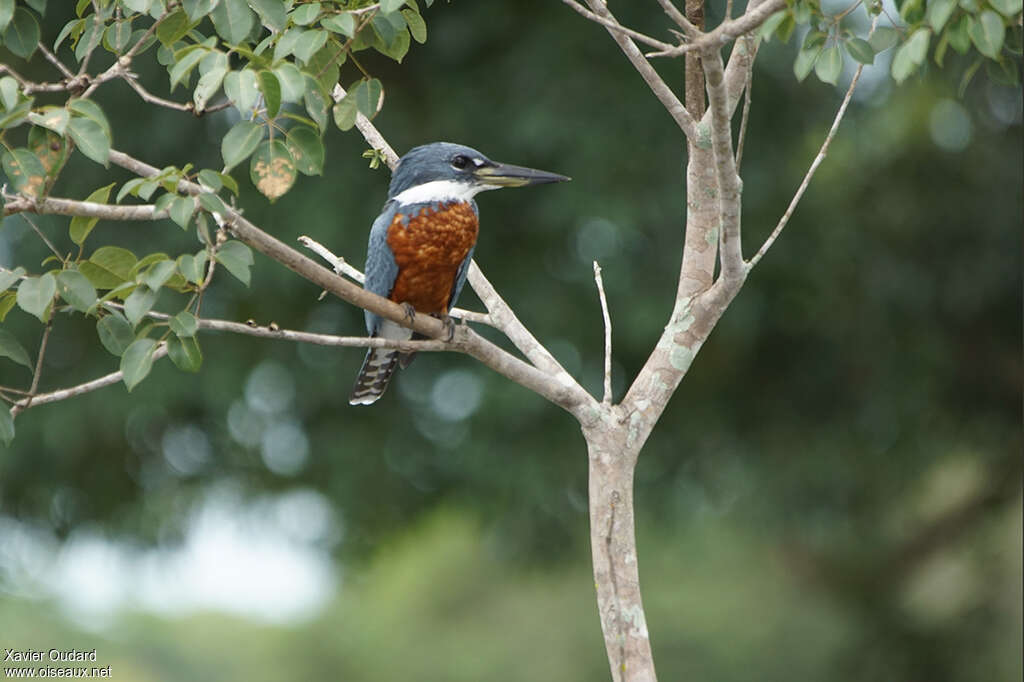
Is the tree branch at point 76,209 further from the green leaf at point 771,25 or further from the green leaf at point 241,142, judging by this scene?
the green leaf at point 771,25

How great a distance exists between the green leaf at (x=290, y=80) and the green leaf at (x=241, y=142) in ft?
0.26

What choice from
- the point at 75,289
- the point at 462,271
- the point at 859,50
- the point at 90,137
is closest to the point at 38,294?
the point at 75,289

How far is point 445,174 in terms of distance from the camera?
10.8 feet

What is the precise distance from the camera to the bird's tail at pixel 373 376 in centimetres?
358

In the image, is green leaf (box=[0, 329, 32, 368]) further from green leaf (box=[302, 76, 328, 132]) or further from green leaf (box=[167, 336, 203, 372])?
green leaf (box=[302, 76, 328, 132])

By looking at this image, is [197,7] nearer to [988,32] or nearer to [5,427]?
[5,427]

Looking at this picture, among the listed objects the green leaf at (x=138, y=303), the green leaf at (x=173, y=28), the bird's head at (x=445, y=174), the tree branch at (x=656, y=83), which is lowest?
the green leaf at (x=138, y=303)

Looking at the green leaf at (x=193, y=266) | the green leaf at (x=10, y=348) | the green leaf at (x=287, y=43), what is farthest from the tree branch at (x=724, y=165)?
the green leaf at (x=10, y=348)

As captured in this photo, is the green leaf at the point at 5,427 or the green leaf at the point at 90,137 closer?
the green leaf at the point at 90,137

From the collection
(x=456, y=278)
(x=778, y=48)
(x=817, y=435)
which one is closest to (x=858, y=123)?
(x=778, y=48)

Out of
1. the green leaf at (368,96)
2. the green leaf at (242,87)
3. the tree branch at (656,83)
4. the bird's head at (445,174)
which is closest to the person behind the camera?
the green leaf at (242,87)

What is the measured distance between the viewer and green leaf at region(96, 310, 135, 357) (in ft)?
7.12

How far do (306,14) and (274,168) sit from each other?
0.29 meters

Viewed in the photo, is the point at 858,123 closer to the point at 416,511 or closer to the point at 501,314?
the point at 416,511
